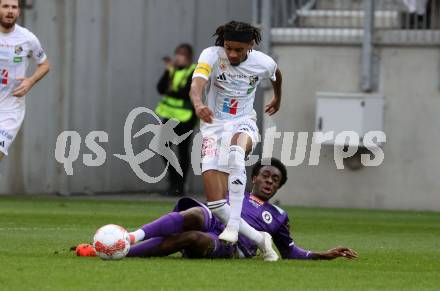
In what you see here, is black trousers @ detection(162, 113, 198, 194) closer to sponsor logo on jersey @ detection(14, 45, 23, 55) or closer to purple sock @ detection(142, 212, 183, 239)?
sponsor logo on jersey @ detection(14, 45, 23, 55)

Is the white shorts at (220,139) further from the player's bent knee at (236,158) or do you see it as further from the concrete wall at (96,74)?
the concrete wall at (96,74)

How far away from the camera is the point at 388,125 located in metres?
18.7

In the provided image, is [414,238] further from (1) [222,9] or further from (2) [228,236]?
(1) [222,9]

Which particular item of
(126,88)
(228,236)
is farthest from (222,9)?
(228,236)

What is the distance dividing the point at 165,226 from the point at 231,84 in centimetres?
167

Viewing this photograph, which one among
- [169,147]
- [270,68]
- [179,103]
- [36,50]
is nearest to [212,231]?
[270,68]

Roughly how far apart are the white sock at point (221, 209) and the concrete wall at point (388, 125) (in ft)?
28.8

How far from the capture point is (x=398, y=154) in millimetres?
18672

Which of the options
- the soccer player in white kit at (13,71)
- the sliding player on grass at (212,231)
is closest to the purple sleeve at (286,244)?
the sliding player on grass at (212,231)

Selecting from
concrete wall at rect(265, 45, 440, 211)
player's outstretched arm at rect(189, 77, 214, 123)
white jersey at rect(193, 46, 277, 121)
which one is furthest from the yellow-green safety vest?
player's outstretched arm at rect(189, 77, 214, 123)

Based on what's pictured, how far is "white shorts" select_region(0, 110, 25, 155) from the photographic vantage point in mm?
13020

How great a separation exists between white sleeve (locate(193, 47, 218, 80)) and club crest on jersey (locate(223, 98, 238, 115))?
1.06 ft

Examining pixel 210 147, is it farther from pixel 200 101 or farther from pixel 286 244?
pixel 286 244

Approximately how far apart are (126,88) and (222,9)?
2285mm
